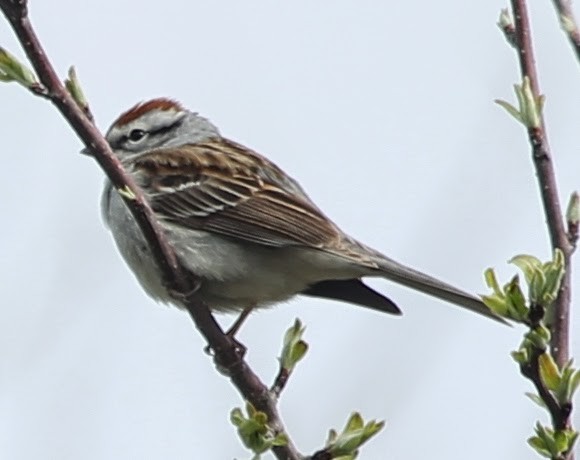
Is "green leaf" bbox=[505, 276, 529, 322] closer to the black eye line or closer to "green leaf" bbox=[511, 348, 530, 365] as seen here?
"green leaf" bbox=[511, 348, 530, 365]

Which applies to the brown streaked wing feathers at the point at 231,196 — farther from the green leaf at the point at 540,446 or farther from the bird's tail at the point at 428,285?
the green leaf at the point at 540,446

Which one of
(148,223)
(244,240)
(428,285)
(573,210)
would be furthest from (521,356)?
(244,240)

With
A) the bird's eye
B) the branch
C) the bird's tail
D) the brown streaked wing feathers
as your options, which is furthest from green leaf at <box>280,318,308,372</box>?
the bird's eye

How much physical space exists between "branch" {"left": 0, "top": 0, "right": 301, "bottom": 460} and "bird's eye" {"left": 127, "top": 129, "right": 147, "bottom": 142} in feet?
8.30

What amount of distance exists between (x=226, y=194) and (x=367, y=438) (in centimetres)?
269

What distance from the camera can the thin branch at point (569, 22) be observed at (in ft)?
8.98

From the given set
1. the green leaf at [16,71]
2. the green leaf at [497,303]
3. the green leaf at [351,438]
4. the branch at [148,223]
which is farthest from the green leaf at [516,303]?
the green leaf at [16,71]

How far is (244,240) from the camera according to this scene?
500 cm

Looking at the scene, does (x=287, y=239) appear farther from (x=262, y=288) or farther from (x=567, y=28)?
(x=567, y=28)

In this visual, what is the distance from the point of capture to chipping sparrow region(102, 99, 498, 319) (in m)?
4.79

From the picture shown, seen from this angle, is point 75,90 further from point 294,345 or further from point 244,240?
point 244,240

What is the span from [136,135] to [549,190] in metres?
3.90

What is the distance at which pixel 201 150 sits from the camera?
5723 millimetres

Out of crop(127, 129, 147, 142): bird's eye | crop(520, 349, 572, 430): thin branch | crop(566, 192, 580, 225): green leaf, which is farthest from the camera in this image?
crop(127, 129, 147, 142): bird's eye
